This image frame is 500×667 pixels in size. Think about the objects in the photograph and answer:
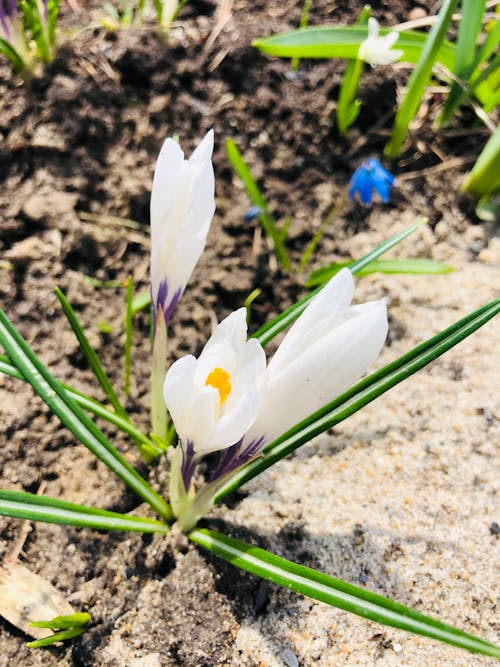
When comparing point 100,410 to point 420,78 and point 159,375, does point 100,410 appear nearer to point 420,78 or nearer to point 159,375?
point 159,375

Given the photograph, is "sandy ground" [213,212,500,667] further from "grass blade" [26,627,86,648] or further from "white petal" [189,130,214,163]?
"white petal" [189,130,214,163]

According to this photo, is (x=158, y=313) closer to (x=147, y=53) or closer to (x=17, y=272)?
(x=17, y=272)

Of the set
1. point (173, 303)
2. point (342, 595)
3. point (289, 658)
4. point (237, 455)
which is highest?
point (173, 303)

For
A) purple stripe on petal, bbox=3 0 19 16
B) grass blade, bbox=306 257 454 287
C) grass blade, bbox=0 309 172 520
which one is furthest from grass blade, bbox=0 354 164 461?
purple stripe on petal, bbox=3 0 19 16

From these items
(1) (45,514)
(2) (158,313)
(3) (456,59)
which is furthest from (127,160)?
(1) (45,514)

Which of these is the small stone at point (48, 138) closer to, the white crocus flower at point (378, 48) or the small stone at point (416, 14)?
the white crocus flower at point (378, 48)

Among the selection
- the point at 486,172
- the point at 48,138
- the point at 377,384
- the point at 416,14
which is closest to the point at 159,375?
the point at 377,384
